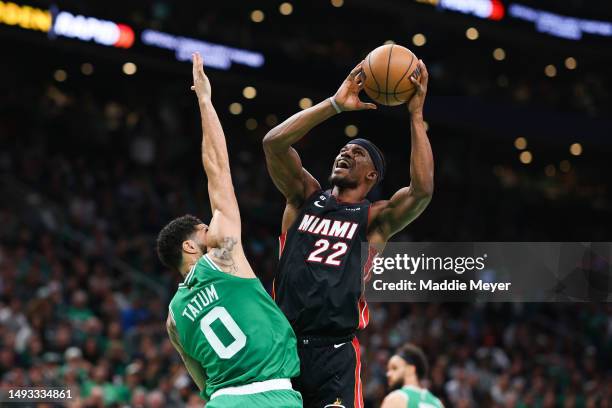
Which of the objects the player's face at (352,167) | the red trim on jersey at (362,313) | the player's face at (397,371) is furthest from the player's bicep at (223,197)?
the player's face at (397,371)

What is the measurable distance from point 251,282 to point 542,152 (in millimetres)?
20674

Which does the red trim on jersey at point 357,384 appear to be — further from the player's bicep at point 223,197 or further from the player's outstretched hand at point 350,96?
the player's outstretched hand at point 350,96

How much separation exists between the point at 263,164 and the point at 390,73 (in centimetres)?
1518

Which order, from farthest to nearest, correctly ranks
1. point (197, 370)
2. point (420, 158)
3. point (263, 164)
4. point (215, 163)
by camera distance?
point (263, 164)
point (420, 158)
point (197, 370)
point (215, 163)

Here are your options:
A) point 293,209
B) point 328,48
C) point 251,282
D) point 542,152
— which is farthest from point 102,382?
point 542,152

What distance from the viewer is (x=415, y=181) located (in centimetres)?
579

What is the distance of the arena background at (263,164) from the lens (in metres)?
13.6

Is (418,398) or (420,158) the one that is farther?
(418,398)

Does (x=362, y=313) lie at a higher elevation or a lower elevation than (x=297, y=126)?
lower

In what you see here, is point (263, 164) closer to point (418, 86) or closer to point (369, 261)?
point (369, 261)

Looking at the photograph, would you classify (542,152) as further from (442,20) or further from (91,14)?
(91,14)

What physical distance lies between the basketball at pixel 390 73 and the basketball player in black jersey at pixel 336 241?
0.21 ft

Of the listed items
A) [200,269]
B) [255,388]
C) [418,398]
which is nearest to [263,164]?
[418,398]

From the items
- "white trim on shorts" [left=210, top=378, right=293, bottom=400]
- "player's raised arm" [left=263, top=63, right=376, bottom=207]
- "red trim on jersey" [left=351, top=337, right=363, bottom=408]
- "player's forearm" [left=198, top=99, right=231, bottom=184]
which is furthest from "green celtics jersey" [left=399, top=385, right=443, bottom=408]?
"player's forearm" [left=198, top=99, right=231, bottom=184]
